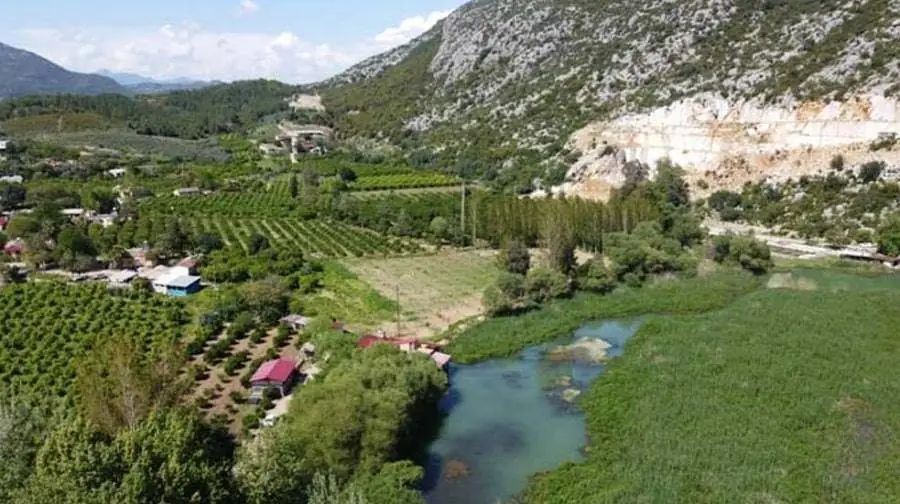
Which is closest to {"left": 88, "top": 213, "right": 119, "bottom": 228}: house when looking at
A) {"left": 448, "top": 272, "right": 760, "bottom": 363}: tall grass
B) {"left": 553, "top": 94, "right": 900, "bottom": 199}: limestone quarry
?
{"left": 448, "top": 272, "right": 760, "bottom": 363}: tall grass

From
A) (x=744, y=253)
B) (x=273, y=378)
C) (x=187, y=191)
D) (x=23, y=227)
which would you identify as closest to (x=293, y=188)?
(x=187, y=191)

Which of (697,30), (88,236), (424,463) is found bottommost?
(424,463)

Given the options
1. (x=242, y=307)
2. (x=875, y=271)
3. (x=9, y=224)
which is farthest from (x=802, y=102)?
(x=9, y=224)

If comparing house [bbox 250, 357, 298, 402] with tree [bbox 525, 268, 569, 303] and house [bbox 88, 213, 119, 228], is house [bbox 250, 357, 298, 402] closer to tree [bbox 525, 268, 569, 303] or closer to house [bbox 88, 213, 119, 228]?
tree [bbox 525, 268, 569, 303]

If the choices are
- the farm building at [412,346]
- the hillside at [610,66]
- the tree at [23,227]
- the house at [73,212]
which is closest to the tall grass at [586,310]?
the farm building at [412,346]

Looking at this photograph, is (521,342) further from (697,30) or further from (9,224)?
(697,30)

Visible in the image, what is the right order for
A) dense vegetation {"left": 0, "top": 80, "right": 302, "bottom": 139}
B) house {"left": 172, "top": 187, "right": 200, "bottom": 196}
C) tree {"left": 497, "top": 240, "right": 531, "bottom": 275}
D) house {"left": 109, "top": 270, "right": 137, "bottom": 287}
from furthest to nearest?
1. dense vegetation {"left": 0, "top": 80, "right": 302, "bottom": 139}
2. house {"left": 172, "top": 187, "right": 200, "bottom": 196}
3. tree {"left": 497, "top": 240, "right": 531, "bottom": 275}
4. house {"left": 109, "top": 270, "right": 137, "bottom": 287}

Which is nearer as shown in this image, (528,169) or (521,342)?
(521,342)
